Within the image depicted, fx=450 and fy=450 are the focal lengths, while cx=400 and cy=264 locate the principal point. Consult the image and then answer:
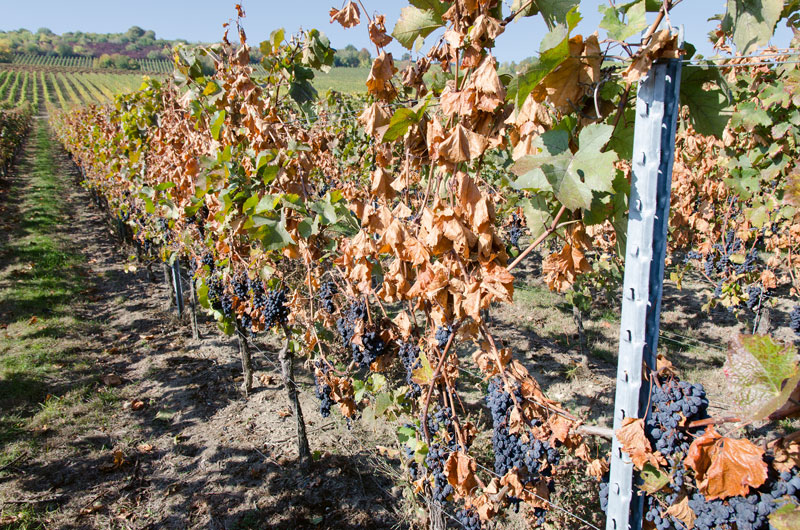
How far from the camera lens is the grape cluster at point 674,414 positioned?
120cm

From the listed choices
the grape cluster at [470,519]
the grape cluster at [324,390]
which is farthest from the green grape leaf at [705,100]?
the grape cluster at [324,390]

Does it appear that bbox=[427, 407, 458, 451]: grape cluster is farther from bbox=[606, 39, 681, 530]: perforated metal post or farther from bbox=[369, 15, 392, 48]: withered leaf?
bbox=[369, 15, 392, 48]: withered leaf

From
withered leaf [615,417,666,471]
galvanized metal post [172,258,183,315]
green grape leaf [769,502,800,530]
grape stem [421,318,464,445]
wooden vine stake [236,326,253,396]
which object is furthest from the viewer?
galvanized metal post [172,258,183,315]

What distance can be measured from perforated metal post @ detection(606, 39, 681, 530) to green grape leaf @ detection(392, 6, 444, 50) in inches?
30.7

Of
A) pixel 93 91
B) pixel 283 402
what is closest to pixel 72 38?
pixel 93 91

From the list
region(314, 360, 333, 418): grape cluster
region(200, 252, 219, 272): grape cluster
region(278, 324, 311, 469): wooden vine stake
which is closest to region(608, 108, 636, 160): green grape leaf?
region(314, 360, 333, 418): grape cluster

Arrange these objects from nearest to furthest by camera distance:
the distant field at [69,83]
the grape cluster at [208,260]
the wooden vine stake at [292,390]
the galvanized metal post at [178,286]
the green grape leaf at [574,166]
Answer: the green grape leaf at [574,166]
the wooden vine stake at [292,390]
the grape cluster at [208,260]
the galvanized metal post at [178,286]
the distant field at [69,83]

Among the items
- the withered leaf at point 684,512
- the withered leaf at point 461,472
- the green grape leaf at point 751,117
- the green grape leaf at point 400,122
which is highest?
the green grape leaf at point 751,117

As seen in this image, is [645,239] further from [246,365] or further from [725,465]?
[246,365]

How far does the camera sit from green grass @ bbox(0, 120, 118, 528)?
13.8 ft

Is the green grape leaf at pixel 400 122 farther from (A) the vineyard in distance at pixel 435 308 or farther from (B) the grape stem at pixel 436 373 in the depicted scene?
(B) the grape stem at pixel 436 373

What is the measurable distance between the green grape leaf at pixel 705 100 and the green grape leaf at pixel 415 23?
2.64ft

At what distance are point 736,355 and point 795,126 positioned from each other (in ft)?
13.6

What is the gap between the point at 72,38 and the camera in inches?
4978
